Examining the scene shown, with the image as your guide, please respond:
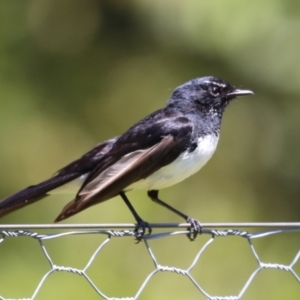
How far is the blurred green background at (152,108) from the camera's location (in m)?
7.39

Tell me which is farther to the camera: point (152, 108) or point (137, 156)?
point (152, 108)

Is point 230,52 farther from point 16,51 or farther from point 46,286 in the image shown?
point 46,286

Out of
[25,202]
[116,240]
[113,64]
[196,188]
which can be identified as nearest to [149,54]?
[113,64]

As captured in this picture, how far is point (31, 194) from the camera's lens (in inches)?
152

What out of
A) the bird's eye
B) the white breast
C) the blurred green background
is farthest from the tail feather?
the blurred green background

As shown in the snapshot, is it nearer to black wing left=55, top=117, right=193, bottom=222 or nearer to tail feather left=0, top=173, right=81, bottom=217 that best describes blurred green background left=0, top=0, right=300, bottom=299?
tail feather left=0, top=173, right=81, bottom=217

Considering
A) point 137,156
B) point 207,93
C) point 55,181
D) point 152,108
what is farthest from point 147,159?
point 152,108

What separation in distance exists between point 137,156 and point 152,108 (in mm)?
4310

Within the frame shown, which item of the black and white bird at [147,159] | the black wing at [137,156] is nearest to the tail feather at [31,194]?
the black and white bird at [147,159]

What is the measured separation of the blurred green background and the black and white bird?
2.99m

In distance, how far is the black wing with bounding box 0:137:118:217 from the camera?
3742 millimetres

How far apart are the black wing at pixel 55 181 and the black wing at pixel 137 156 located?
16 centimetres

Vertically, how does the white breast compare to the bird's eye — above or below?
below

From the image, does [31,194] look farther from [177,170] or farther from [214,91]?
[214,91]
